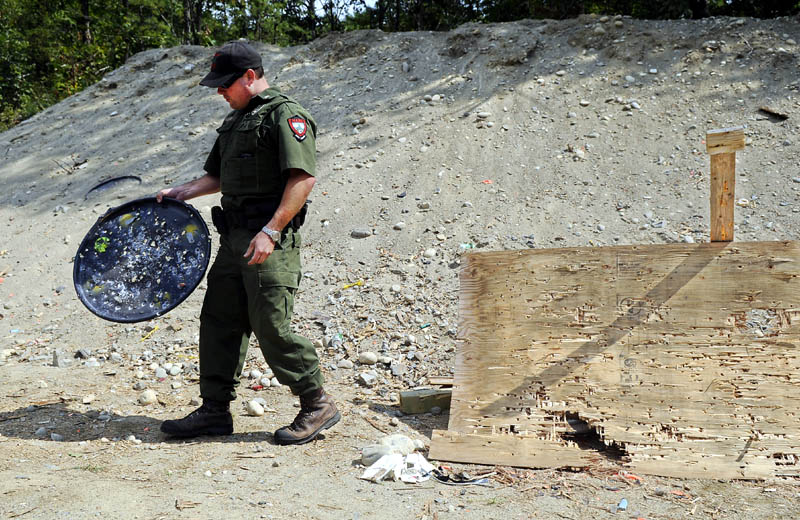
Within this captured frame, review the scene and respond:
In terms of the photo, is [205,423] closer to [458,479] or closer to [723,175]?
[458,479]

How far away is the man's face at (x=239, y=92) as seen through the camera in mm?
2975

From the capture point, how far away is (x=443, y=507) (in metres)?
2.44

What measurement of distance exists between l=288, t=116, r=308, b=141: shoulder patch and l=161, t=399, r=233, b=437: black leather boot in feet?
4.44

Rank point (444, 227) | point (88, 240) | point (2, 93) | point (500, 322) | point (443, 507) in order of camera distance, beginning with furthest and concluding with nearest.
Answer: point (2, 93) → point (444, 227) → point (88, 240) → point (500, 322) → point (443, 507)

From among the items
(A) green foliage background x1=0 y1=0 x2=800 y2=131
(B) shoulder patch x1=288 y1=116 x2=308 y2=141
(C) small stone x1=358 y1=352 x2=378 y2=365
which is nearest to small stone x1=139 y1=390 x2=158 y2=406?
(C) small stone x1=358 y1=352 x2=378 y2=365

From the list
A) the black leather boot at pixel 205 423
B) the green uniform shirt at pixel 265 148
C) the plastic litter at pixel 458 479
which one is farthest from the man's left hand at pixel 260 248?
the plastic litter at pixel 458 479

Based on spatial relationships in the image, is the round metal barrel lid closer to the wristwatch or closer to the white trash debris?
the wristwatch

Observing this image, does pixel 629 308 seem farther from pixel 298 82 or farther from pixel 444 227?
pixel 298 82

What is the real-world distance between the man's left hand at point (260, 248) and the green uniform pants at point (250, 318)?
8cm

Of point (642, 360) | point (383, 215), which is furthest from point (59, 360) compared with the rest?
point (642, 360)

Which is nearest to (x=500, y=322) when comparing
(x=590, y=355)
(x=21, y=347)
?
(x=590, y=355)

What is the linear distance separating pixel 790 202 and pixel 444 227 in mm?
3206

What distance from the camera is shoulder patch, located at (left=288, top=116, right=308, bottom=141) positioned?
2869 mm

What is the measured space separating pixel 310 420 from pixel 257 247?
0.88 m
